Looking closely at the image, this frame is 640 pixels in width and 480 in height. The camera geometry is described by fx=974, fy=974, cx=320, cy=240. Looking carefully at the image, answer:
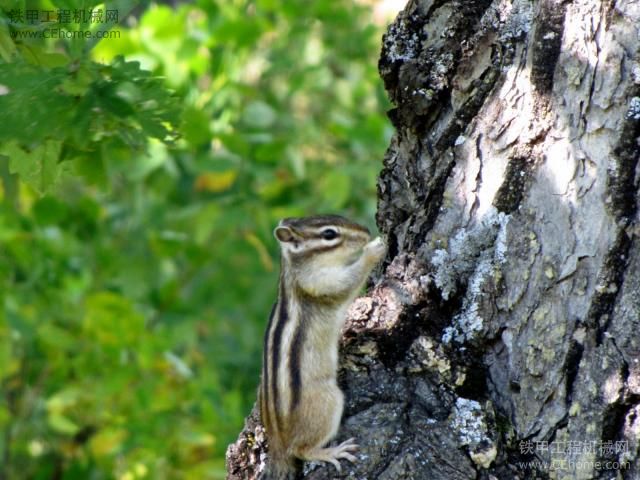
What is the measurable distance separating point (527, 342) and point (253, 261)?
376cm

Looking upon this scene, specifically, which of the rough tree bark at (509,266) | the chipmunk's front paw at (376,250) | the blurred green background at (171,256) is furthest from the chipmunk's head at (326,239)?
the blurred green background at (171,256)

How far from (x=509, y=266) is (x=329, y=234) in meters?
1.07

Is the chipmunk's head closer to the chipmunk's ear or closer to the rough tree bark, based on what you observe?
the chipmunk's ear

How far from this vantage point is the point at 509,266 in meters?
2.61

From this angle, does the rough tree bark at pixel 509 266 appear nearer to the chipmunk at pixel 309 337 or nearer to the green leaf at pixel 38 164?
the chipmunk at pixel 309 337

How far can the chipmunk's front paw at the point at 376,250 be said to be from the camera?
3.26 meters

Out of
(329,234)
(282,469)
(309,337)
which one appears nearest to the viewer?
(282,469)

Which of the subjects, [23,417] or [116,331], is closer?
[116,331]

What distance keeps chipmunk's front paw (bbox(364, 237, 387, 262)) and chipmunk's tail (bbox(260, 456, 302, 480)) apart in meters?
0.78

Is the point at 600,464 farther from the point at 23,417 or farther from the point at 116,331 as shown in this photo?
the point at 23,417

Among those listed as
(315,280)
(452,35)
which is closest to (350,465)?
(315,280)

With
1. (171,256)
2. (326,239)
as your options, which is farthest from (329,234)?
(171,256)

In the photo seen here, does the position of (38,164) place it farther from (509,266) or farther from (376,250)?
(509,266)

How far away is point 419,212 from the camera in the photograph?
9.53 feet
